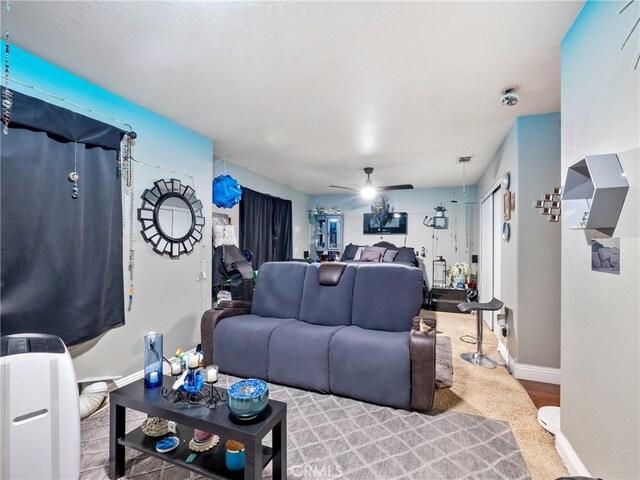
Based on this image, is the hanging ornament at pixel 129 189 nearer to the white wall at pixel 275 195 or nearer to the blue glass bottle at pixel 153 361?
the blue glass bottle at pixel 153 361

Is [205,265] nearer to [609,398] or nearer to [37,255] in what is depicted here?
[37,255]

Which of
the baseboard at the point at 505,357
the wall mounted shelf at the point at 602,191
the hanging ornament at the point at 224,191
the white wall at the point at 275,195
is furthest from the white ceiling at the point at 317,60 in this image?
the baseboard at the point at 505,357

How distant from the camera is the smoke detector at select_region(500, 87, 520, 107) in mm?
2371

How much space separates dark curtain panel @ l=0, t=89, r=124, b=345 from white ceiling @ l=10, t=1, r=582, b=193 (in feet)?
1.70

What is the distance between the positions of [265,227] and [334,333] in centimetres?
345

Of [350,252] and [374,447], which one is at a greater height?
[350,252]

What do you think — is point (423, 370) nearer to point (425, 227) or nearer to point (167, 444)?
point (167, 444)

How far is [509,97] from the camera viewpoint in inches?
95.8

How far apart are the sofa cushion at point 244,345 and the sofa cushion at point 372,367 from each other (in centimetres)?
63

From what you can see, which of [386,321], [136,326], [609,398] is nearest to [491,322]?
[386,321]

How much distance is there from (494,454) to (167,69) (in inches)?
132

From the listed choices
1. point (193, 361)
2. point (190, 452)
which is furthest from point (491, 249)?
point (190, 452)

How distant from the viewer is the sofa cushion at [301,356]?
7.97ft

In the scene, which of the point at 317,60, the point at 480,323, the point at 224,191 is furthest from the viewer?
the point at 224,191
